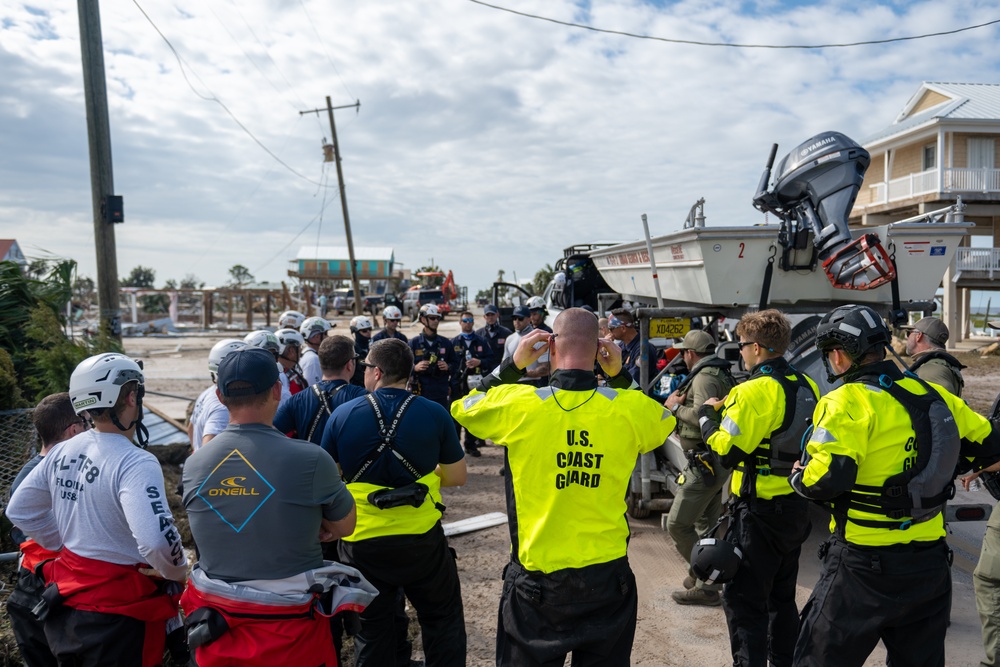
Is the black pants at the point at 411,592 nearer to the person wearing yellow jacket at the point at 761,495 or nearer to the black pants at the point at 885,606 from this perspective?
the person wearing yellow jacket at the point at 761,495

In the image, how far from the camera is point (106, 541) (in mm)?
2666

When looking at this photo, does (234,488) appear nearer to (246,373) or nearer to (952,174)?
(246,373)

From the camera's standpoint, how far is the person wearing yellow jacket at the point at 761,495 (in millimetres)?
3520

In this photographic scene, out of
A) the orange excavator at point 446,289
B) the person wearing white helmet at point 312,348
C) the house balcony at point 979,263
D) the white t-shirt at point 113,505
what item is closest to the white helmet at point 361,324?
the person wearing white helmet at point 312,348

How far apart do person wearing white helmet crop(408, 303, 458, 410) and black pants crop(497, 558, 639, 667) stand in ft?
18.7

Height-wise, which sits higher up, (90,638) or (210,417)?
(210,417)

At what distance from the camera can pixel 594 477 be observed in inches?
104

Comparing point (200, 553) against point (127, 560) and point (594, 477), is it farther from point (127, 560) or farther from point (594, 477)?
point (594, 477)

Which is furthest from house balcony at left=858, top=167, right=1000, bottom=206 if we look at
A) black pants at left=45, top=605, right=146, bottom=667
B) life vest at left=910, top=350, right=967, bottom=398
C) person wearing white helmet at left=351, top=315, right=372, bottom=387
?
black pants at left=45, top=605, right=146, bottom=667

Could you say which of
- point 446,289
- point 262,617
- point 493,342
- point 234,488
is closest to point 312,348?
point 493,342

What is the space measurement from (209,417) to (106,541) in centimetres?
123

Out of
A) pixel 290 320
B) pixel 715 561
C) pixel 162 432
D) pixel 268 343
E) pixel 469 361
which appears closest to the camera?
pixel 715 561

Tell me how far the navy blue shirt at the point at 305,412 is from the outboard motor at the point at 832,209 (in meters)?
3.86

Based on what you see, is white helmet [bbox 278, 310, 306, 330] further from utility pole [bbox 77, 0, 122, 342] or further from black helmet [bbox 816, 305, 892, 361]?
black helmet [bbox 816, 305, 892, 361]
